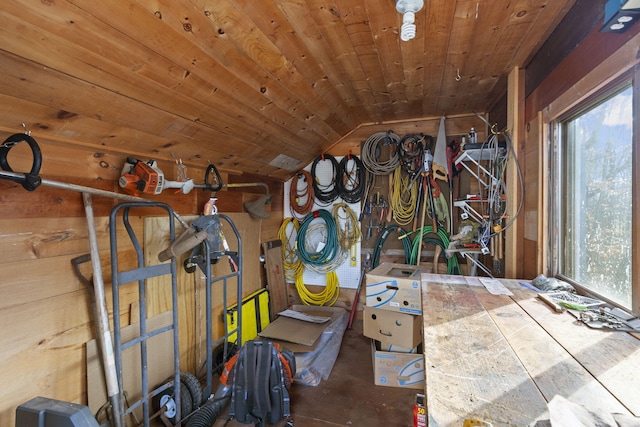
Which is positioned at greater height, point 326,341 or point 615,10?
point 615,10

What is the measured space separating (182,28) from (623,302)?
91.0 inches

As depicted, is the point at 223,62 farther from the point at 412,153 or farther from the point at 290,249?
the point at 290,249

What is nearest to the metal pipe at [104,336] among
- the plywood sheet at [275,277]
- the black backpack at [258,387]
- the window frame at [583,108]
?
the black backpack at [258,387]

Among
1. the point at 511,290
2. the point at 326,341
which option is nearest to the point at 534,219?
the point at 511,290

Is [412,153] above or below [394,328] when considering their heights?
above

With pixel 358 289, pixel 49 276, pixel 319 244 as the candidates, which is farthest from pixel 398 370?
pixel 49 276

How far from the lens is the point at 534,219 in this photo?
6.73 ft

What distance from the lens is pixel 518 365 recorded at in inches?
37.3

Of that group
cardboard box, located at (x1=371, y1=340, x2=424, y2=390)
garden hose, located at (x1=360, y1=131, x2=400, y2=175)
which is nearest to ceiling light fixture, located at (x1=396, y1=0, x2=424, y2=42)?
garden hose, located at (x1=360, y1=131, x2=400, y2=175)

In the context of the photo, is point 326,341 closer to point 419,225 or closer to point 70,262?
point 419,225

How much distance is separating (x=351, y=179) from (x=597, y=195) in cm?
237

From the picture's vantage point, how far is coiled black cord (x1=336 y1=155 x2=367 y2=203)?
358cm

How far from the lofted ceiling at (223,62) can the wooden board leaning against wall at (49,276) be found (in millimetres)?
158

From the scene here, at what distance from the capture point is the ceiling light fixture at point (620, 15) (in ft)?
3.56
